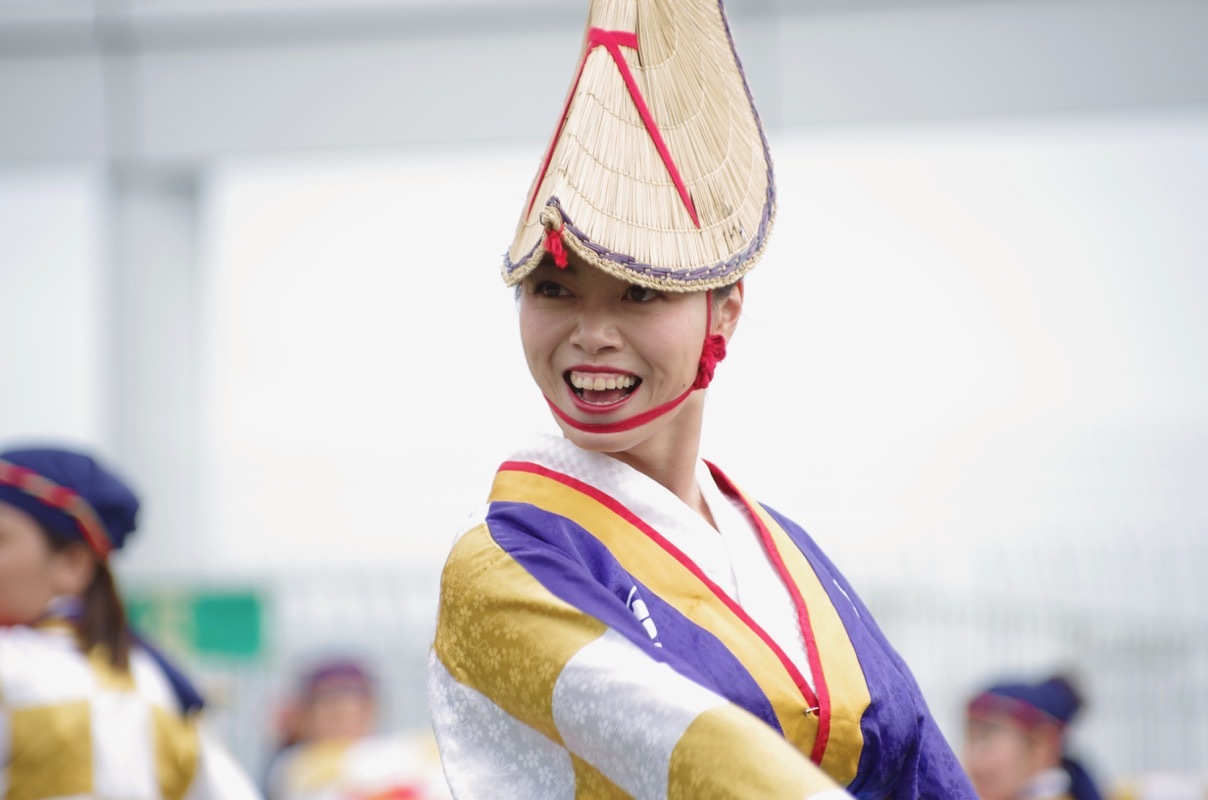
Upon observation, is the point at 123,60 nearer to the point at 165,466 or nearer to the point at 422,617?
the point at 165,466

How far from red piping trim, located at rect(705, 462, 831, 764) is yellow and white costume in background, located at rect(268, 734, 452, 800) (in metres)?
3.09

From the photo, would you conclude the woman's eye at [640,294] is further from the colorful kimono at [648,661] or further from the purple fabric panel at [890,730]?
the purple fabric panel at [890,730]

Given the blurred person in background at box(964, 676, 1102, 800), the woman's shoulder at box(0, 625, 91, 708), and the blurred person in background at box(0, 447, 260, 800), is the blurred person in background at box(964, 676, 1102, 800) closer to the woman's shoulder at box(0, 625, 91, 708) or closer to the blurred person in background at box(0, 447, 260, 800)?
the blurred person in background at box(0, 447, 260, 800)

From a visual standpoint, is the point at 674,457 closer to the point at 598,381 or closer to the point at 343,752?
the point at 598,381

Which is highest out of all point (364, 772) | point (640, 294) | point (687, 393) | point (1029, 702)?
point (640, 294)

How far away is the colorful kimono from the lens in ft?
5.81

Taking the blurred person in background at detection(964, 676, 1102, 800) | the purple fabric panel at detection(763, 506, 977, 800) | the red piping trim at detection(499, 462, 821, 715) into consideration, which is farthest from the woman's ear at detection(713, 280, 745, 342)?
the blurred person in background at detection(964, 676, 1102, 800)

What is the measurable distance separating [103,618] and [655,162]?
218 cm

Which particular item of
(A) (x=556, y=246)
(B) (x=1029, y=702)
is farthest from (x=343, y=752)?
(A) (x=556, y=246)

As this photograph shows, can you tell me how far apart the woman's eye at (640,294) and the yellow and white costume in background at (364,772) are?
350 cm

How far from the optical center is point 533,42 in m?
9.48

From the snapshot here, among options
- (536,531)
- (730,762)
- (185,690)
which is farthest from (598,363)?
(185,690)

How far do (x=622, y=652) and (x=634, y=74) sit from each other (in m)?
0.73

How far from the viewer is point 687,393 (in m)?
2.15
